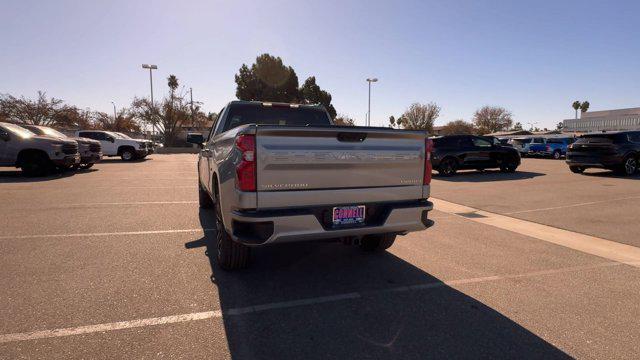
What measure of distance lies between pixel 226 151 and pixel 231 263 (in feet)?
4.04

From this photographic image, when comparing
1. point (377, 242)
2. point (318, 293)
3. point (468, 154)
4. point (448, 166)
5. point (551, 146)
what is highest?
point (551, 146)

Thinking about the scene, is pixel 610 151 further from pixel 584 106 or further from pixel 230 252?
pixel 584 106

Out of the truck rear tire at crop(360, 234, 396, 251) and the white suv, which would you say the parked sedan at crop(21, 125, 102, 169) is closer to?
the white suv

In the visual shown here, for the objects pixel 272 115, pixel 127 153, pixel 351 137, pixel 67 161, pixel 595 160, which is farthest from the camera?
pixel 127 153

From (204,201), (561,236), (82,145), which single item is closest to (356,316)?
(561,236)

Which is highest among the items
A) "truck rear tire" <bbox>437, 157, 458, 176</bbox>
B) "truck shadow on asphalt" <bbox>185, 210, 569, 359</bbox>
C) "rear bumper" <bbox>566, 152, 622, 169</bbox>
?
"rear bumper" <bbox>566, 152, 622, 169</bbox>

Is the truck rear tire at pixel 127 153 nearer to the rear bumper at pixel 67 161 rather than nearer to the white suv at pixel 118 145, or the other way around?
the white suv at pixel 118 145

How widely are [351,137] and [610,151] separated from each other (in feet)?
46.2

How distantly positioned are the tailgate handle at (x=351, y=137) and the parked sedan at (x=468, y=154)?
463 inches

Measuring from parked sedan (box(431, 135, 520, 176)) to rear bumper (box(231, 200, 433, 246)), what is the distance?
1166 cm

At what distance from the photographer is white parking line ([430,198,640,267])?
15.7 feet

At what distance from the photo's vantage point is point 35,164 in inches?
491

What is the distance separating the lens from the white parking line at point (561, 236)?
4.78m

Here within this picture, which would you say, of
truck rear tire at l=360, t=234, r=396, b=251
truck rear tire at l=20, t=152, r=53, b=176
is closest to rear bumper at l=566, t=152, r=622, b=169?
truck rear tire at l=360, t=234, r=396, b=251
